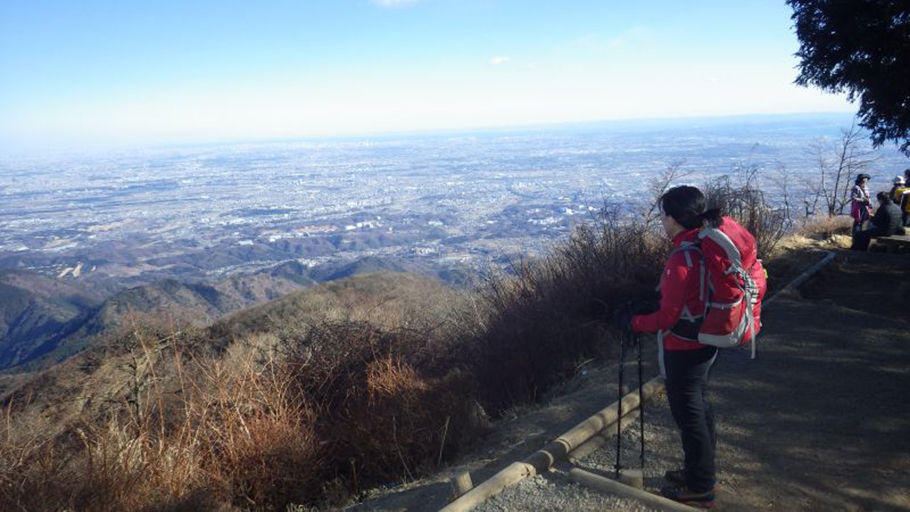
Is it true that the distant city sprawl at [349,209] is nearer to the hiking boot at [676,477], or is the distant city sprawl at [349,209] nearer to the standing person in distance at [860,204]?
the standing person in distance at [860,204]

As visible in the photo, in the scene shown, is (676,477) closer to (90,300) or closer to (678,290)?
(678,290)

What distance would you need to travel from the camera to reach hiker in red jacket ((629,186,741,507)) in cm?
297

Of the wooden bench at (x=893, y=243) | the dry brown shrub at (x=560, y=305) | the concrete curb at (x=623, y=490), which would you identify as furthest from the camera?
the wooden bench at (x=893, y=243)

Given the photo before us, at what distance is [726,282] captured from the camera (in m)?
2.94

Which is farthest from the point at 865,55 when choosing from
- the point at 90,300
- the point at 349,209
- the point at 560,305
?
the point at 349,209

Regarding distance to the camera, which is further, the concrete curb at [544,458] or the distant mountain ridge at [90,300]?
Answer: the distant mountain ridge at [90,300]

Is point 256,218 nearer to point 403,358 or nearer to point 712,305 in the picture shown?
point 403,358

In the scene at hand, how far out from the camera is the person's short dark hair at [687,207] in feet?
9.99

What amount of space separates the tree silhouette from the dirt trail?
152 inches

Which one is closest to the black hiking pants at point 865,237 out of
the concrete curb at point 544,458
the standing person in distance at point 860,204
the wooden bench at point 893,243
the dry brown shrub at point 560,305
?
the wooden bench at point 893,243

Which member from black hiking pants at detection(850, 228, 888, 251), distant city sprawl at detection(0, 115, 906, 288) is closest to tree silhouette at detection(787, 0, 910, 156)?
black hiking pants at detection(850, 228, 888, 251)

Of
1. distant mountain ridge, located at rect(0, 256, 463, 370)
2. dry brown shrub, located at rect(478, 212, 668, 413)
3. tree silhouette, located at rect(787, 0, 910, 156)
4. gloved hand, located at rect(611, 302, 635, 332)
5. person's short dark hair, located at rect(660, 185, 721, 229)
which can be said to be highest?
tree silhouette, located at rect(787, 0, 910, 156)

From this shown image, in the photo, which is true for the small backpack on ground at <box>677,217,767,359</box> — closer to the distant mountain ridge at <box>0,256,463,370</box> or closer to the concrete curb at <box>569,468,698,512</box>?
the concrete curb at <box>569,468,698,512</box>

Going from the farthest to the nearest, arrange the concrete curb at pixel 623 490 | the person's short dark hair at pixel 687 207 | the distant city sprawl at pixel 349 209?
1. the distant city sprawl at pixel 349 209
2. the concrete curb at pixel 623 490
3. the person's short dark hair at pixel 687 207
